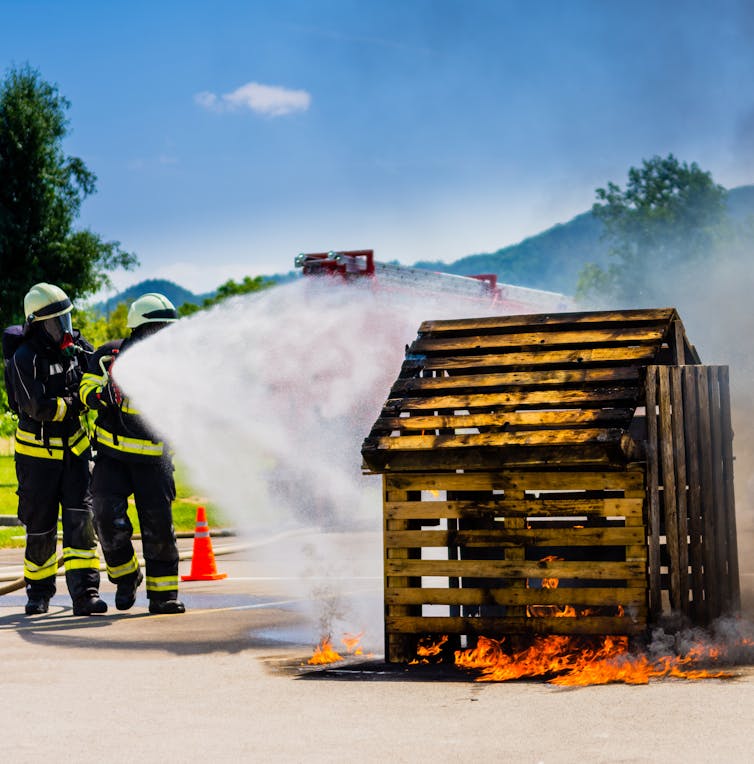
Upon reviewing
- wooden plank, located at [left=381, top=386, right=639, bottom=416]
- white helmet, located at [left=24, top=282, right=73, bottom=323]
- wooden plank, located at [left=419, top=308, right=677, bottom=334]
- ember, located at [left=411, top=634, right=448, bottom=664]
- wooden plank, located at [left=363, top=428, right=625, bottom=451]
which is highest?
white helmet, located at [left=24, top=282, right=73, bottom=323]

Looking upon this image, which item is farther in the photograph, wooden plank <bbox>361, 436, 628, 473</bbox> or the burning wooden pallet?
the burning wooden pallet

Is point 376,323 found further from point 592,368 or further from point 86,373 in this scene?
point 592,368

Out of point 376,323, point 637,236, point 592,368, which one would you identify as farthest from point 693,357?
point 637,236

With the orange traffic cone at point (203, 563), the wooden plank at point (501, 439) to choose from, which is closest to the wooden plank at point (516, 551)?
the wooden plank at point (501, 439)

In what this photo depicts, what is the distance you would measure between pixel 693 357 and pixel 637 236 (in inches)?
1681

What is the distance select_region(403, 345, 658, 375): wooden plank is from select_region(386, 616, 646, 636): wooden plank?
57.3 inches

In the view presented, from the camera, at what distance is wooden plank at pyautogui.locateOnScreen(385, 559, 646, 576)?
7.43 meters

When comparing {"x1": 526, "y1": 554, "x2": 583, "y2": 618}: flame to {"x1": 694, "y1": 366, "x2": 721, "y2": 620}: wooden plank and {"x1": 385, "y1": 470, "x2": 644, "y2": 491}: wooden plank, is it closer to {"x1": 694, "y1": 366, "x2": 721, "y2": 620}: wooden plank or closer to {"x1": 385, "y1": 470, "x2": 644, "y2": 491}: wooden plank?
{"x1": 385, "y1": 470, "x2": 644, "y2": 491}: wooden plank

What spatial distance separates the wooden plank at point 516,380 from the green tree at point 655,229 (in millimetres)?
39429

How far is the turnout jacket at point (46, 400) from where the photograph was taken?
9992 millimetres

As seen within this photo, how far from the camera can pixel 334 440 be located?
636 inches

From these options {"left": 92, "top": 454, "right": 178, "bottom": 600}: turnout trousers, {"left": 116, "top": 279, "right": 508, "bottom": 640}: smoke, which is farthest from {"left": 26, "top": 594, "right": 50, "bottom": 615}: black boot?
{"left": 116, "top": 279, "right": 508, "bottom": 640}: smoke

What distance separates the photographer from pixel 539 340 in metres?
8.26

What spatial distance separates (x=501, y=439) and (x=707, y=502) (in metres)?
1.47
